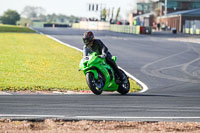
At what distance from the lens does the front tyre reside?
1317 cm

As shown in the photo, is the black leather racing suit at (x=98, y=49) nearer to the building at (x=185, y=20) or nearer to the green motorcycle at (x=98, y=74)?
the green motorcycle at (x=98, y=74)

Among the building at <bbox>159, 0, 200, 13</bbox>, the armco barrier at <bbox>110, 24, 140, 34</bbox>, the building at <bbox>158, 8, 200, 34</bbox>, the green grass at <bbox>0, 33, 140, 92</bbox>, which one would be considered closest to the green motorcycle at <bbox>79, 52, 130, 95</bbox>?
the green grass at <bbox>0, 33, 140, 92</bbox>

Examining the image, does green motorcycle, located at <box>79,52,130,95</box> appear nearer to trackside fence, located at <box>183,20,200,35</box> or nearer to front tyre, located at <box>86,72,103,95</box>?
front tyre, located at <box>86,72,103,95</box>

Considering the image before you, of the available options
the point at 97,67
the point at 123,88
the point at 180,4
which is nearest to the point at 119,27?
the point at 180,4

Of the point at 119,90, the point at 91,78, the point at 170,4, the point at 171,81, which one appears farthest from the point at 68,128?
the point at 170,4

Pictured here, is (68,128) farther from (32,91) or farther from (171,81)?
(171,81)

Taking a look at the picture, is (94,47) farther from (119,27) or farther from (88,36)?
(119,27)

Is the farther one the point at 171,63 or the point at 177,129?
the point at 171,63

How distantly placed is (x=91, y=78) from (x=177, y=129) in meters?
5.19

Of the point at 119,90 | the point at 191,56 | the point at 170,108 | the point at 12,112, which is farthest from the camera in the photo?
the point at 191,56

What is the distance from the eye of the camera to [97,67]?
1338 centimetres

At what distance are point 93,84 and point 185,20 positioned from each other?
103464mm

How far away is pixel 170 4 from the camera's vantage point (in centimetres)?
14938

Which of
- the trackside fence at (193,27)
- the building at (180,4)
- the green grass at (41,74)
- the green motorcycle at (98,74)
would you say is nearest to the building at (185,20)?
the trackside fence at (193,27)
